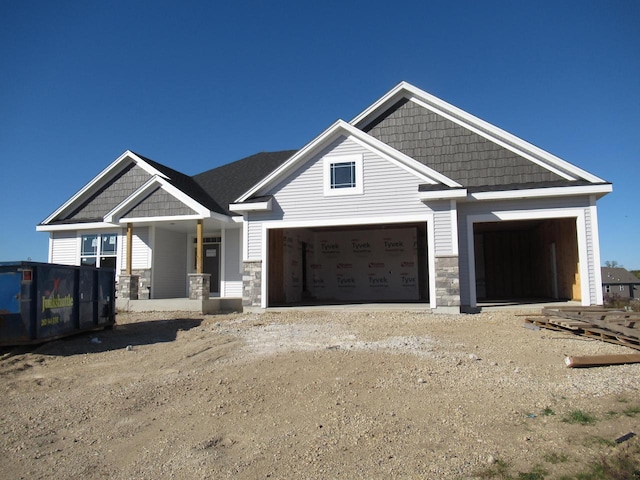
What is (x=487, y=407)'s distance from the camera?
5637 millimetres

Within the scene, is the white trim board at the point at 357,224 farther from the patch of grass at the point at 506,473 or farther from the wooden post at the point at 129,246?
the patch of grass at the point at 506,473

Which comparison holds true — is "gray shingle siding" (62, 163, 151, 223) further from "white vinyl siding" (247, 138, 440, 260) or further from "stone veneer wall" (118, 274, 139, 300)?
"white vinyl siding" (247, 138, 440, 260)

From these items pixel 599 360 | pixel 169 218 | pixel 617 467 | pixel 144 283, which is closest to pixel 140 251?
pixel 144 283

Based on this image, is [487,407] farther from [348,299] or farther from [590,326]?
[348,299]

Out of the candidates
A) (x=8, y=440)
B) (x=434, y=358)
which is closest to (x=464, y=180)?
(x=434, y=358)

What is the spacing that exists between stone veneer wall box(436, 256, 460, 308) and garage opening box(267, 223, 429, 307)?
18.2 feet

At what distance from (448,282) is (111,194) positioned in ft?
45.9

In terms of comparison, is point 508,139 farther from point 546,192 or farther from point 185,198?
point 185,198

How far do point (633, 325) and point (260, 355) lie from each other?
23.9 ft

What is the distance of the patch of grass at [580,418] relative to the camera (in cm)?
508

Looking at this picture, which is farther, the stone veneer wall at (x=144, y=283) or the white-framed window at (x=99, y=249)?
the white-framed window at (x=99, y=249)

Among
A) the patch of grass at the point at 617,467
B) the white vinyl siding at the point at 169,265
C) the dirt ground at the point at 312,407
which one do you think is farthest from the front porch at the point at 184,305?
the patch of grass at the point at 617,467

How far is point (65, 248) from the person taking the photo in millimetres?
19641

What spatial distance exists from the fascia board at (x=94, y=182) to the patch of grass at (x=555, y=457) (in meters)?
18.4
